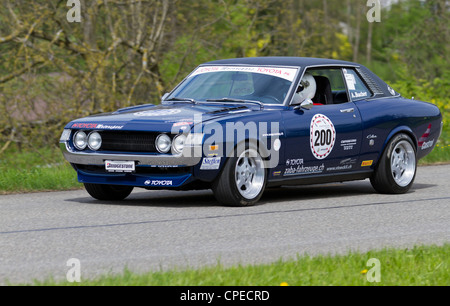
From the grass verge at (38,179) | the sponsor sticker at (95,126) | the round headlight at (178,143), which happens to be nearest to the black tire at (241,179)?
the round headlight at (178,143)

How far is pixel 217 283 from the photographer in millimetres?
5418

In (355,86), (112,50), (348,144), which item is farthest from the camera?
(112,50)

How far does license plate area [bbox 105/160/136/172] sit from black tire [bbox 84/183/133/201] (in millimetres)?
744

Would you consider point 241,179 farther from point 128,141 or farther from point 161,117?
point 128,141

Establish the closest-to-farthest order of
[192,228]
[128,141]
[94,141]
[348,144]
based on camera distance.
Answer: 1. [192,228]
2. [128,141]
3. [94,141]
4. [348,144]

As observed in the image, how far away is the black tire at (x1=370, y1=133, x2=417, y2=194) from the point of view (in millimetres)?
10867

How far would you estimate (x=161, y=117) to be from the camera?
9.28 metres

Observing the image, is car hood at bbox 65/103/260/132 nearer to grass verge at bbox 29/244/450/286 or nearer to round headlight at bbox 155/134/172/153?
round headlight at bbox 155/134/172/153

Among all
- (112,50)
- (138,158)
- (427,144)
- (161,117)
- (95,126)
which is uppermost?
(112,50)

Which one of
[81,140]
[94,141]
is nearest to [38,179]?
[81,140]

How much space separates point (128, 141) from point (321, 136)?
89.8 inches

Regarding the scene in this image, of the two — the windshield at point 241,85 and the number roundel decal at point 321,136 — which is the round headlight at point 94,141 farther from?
the number roundel decal at point 321,136

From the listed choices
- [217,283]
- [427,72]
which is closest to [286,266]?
[217,283]

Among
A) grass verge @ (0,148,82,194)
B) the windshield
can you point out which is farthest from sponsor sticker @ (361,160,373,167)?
grass verge @ (0,148,82,194)
